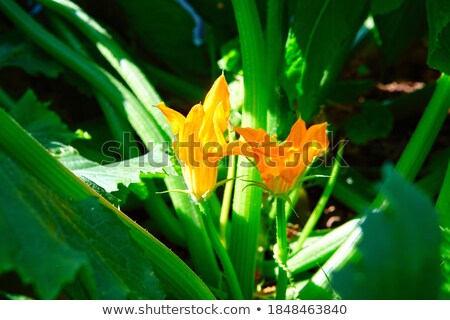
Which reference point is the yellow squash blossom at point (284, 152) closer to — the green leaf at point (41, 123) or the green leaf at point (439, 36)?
the green leaf at point (439, 36)

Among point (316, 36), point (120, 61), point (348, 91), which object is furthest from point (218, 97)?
point (348, 91)

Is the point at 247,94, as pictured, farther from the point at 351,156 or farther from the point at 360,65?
the point at 360,65

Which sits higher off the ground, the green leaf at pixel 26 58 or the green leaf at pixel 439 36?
the green leaf at pixel 26 58

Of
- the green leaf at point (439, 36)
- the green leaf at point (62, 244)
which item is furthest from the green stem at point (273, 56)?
the green leaf at point (62, 244)

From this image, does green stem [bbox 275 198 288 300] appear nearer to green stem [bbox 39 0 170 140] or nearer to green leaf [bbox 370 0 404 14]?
green stem [bbox 39 0 170 140]

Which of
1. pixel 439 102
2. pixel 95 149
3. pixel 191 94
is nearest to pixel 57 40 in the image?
pixel 95 149

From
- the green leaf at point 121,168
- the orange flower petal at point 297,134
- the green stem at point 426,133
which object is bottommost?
the green stem at point 426,133

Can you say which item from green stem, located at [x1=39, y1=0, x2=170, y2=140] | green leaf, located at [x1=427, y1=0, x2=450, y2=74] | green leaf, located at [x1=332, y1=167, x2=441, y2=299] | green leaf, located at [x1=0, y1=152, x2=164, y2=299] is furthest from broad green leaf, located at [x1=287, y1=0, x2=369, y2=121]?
green leaf, located at [x1=332, y1=167, x2=441, y2=299]
